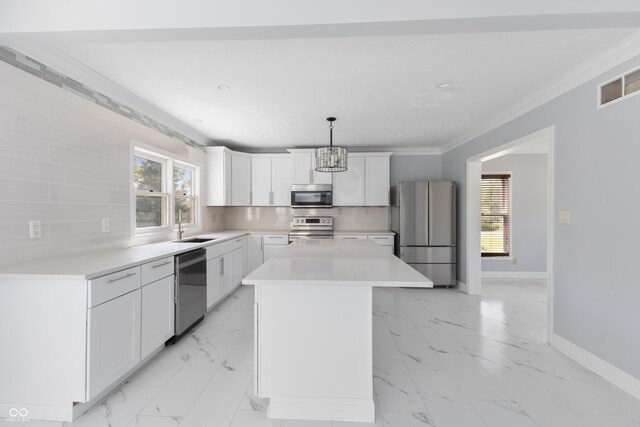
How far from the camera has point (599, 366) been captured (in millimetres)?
2172

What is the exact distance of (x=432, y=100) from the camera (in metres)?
2.98

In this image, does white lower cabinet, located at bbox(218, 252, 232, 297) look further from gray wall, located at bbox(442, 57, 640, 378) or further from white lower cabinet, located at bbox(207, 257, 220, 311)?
gray wall, located at bbox(442, 57, 640, 378)

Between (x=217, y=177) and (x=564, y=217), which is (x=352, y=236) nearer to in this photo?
(x=217, y=177)

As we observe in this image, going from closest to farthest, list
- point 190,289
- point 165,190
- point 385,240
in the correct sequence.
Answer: point 190,289 < point 165,190 < point 385,240

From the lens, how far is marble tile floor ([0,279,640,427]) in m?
1.71

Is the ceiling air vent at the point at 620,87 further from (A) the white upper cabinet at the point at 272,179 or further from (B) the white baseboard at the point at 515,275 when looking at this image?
(A) the white upper cabinet at the point at 272,179

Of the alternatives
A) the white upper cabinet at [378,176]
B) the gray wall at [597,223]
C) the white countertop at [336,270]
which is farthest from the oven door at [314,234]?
the gray wall at [597,223]

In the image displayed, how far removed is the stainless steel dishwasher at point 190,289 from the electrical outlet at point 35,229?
37.9 inches

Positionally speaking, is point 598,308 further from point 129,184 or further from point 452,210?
point 129,184

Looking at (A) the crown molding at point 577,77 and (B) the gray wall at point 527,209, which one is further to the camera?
(B) the gray wall at point 527,209

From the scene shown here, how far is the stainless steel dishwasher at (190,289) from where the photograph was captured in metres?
2.67

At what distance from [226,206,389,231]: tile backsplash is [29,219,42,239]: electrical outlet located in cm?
347

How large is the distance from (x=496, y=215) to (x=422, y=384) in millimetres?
4318

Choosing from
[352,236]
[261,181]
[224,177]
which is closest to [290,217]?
[261,181]
